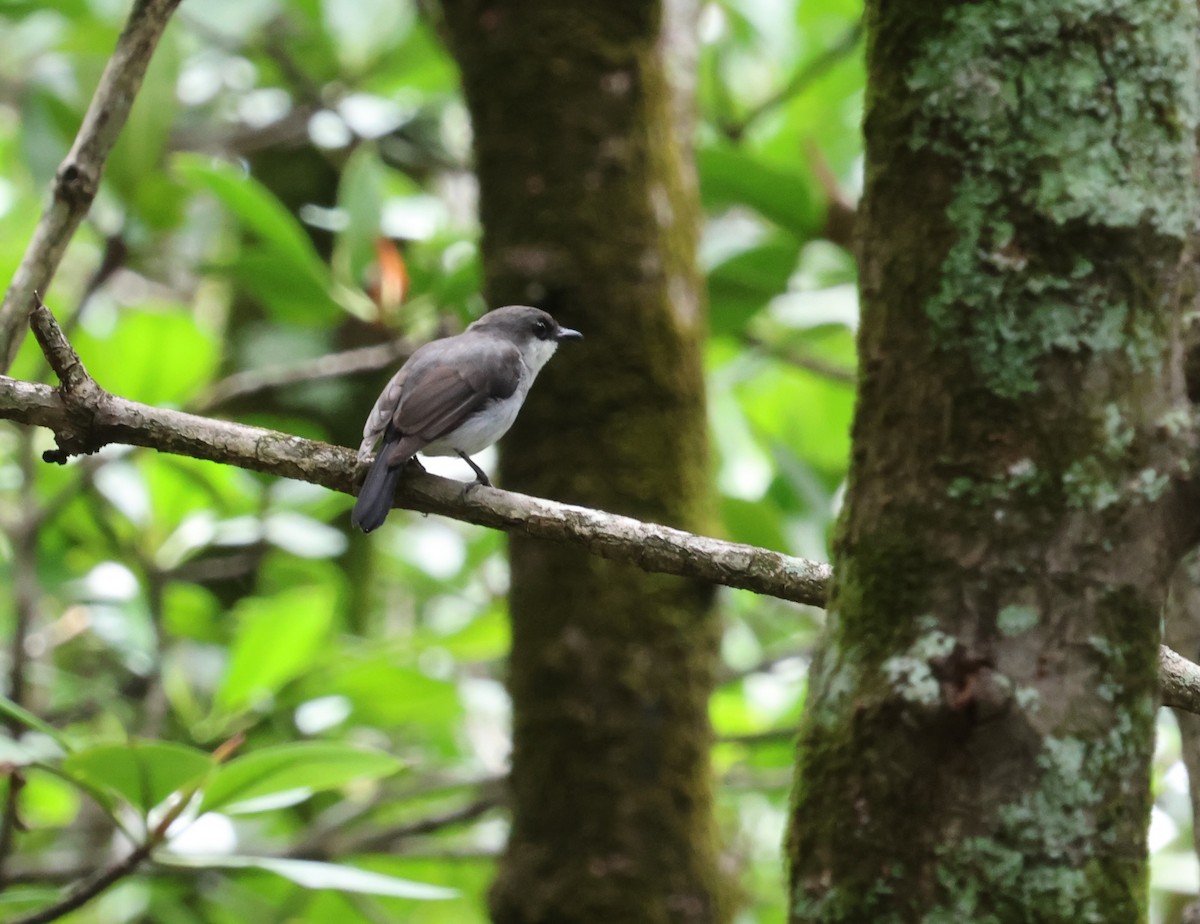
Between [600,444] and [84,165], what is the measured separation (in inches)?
60.5

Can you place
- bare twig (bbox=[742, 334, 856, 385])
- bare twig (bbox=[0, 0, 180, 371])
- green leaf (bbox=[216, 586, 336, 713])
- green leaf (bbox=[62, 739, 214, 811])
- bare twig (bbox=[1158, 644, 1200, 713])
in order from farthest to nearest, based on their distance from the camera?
bare twig (bbox=[742, 334, 856, 385]), green leaf (bbox=[216, 586, 336, 713]), green leaf (bbox=[62, 739, 214, 811]), bare twig (bbox=[0, 0, 180, 371]), bare twig (bbox=[1158, 644, 1200, 713])

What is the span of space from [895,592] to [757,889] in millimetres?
4554

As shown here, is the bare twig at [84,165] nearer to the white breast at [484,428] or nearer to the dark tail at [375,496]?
the dark tail at [375,496]

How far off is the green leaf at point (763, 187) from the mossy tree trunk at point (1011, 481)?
2.41m

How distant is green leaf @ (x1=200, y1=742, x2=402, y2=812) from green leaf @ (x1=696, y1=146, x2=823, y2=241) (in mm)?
2025

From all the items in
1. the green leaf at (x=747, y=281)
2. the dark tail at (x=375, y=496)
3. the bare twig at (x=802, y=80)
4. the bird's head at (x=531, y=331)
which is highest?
the bare twig at (x=802, y=80)

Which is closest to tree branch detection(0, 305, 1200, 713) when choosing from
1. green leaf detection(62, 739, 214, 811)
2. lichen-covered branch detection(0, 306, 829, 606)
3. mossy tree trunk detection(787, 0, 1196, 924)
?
lichen-covered branch detection(0, 306, 829, 606)

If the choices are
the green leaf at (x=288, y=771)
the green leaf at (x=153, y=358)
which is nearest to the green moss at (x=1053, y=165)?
the green leaf at (x=288, y=771)

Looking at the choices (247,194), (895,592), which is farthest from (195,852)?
(895,592)

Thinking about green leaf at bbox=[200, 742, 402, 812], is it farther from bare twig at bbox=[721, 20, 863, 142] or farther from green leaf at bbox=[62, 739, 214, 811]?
bare twig at bbox=[721, 20, 863, 142]

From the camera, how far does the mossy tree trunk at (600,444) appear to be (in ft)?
10.5

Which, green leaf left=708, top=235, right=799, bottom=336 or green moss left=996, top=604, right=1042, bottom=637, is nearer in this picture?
green moss left=996, top=604, right=1042, bottom=637

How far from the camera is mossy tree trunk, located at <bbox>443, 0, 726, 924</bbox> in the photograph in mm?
3188

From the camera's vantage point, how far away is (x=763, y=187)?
3.82 metres
